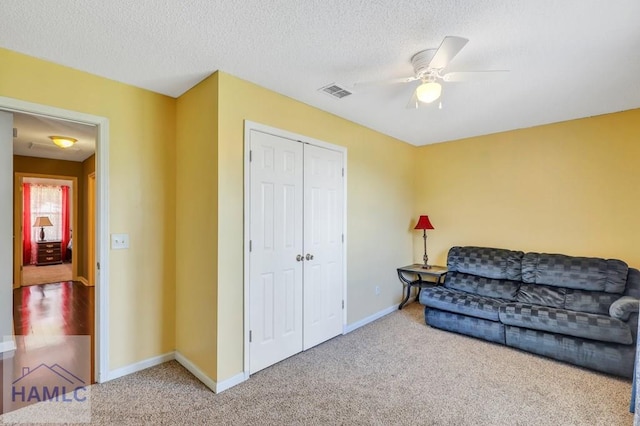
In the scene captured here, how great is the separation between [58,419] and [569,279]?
15.1 ft

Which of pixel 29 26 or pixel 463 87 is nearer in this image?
pixel 29 26

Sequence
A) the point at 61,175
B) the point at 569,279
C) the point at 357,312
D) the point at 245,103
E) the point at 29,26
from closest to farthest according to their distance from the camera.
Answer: the point at 29,26, the point at 245,103, the point at 569,279, the point at 357,312, the point at 61,175

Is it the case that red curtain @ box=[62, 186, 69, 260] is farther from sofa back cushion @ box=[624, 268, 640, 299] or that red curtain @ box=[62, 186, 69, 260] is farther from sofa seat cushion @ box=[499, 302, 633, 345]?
sofa back cushion @ box=[624, 268, 640, 299]

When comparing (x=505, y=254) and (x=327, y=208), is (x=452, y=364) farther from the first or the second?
(x=327, y=208)

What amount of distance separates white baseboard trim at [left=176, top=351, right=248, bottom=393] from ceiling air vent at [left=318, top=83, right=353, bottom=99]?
2571 millimetres

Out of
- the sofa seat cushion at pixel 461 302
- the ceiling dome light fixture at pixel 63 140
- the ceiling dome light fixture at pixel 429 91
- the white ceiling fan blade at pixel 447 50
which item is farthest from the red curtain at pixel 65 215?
the white ceiling fan blade at pixel 447 50

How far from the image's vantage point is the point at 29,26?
5.97 feet

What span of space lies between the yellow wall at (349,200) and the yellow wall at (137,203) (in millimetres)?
815

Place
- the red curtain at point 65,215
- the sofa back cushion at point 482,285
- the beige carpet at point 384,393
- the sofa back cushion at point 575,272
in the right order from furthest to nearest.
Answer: the red curtain at point 65,215, the sofa back cushion at point 482,285, the sofa back cushion at point 575,272, the beige carpet at point 384,393

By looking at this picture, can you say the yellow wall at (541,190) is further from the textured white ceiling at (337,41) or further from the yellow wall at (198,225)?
the yellow wall at (198,225)

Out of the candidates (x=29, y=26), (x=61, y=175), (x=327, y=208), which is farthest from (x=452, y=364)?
(x=61, y=175)

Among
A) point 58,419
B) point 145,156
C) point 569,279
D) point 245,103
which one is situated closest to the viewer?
point 58,419

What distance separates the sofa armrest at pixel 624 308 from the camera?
101 inches

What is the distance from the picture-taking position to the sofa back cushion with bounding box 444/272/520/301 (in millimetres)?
3494
